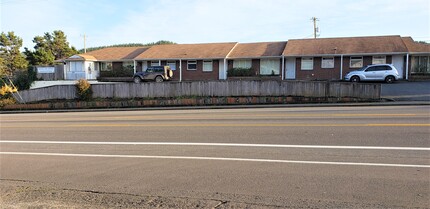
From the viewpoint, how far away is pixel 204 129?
1167 centimetres

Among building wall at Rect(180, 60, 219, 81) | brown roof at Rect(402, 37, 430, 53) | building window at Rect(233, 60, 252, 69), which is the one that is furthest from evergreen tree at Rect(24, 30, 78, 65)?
brown roof at Rect(402, 37, 430, 53)

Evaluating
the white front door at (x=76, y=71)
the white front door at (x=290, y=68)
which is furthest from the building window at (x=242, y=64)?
the white front door at (x=76, y=71)

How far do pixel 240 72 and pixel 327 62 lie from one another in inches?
353

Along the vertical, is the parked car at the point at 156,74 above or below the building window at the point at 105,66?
below

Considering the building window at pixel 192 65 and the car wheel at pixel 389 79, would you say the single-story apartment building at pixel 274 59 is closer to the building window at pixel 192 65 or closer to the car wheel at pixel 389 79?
the building window at pixel 192 65

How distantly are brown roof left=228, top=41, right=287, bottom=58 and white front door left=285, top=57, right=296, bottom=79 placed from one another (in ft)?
4.05

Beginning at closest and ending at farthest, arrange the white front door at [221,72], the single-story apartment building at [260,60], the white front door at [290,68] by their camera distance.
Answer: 1. the white front door at [290,68]
2. the single-story apartment building at [260,60]
3. the white front door at [221,72]

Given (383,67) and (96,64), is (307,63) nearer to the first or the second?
(383,67)

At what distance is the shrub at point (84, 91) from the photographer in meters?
26.0

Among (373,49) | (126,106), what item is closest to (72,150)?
(126,106)

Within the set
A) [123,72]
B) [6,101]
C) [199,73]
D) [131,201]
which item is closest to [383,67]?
[199,73]

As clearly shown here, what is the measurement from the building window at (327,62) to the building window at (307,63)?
1.08 meters

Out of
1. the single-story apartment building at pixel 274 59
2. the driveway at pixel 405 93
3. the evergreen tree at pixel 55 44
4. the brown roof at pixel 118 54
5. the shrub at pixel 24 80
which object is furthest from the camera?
the evergreen tree at pixel 55 44

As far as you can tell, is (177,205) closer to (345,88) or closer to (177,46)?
(345,88)
